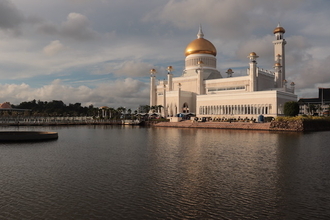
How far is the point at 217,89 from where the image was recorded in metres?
77.5

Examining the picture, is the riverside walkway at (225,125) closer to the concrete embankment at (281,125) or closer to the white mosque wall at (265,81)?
the concrete embankment at (281,125)

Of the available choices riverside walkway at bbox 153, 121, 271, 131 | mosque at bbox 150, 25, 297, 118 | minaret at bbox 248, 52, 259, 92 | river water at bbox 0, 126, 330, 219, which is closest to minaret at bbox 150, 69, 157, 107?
mosque at bbox 150, 25, 297, 118

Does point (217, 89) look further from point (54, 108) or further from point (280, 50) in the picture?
point (54, 108)

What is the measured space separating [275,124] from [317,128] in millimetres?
8124

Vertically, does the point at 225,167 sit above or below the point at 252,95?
below

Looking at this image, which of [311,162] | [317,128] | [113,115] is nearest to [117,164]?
[311,162]

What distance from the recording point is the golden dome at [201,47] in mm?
82500

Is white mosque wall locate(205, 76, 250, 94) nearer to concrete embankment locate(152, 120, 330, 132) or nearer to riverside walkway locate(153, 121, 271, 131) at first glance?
riverside walkway locate(153, 121, 271, 131)

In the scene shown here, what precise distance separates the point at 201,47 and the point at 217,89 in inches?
552

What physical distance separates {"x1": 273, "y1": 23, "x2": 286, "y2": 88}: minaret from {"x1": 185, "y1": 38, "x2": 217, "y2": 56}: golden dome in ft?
55.6

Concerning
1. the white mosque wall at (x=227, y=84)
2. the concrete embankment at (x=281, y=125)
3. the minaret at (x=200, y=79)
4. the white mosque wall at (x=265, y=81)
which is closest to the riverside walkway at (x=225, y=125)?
the concrete embankment at (x=281, y=125)

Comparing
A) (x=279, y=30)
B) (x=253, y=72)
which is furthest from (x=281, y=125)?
(x=279, y=30)

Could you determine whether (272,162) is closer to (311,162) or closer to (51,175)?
(311,162)

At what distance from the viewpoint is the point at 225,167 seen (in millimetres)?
15953
